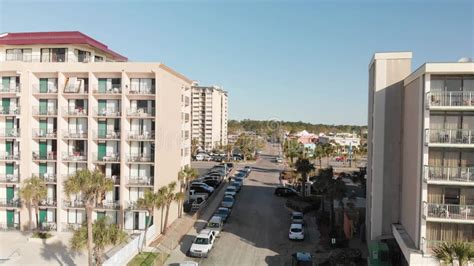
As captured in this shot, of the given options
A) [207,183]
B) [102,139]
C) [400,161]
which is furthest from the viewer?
[207,183]

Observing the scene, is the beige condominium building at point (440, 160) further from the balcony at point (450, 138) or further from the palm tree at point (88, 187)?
the palm tree at point (88, 187)

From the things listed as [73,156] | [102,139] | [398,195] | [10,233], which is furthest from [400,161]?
[10,233]

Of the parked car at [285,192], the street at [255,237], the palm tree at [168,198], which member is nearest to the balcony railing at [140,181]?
the palm tree at [168,198]

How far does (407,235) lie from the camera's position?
23719 mm

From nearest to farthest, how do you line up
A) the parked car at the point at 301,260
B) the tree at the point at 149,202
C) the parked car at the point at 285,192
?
the parked car at the point at 301,260 < the tree at the point at 149,202 < the parked car at the point at 285,192

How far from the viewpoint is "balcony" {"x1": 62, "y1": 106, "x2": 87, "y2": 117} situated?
33.8 metres

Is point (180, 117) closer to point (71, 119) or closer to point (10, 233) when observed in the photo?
point (71, 119)

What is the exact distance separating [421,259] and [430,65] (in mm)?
10598

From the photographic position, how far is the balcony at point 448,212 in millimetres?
20750

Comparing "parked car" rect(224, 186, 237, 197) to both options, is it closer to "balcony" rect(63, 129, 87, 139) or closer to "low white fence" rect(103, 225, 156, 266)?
"low white fence" rect(103, 225, 156, 266)

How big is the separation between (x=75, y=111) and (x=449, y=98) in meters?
29.5

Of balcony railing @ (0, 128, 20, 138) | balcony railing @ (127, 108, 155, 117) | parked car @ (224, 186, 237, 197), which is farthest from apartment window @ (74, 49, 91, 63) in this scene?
parked car @ (224, 186, 237, 197)

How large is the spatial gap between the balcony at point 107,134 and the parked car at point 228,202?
1600 centimetres

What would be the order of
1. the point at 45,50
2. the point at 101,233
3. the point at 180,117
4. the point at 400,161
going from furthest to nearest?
the point at 180,117 < the point at 45,50 < the point at 400,161 < the point at 101,233
